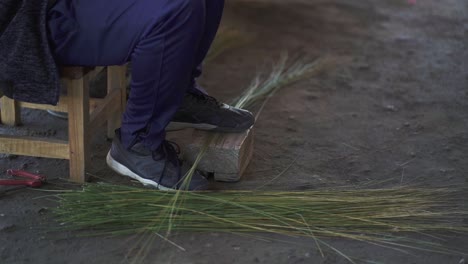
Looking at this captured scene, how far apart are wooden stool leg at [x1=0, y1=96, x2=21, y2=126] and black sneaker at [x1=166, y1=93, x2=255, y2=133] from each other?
0.67 meters

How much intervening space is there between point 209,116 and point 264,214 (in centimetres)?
53

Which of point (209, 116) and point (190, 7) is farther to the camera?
point (209, 116)

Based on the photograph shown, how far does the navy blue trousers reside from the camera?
2.25 metres

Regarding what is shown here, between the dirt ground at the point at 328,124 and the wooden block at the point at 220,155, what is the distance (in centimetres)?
6

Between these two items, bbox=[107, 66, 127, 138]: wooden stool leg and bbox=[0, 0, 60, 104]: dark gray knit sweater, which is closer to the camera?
bbox=[0, 0, 60, 104]: dark gray knit sweater

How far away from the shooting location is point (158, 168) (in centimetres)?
246

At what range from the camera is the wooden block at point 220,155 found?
8.43ft

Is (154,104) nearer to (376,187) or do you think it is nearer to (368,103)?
(376,187)

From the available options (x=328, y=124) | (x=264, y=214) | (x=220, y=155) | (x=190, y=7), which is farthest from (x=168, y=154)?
(x=328, y=124)

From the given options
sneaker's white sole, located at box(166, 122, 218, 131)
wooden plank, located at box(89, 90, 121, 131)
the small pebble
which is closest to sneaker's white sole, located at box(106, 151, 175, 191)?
wooden plank, located at box(89, 90, 121, 131)

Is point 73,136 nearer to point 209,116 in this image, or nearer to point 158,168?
point 158,168

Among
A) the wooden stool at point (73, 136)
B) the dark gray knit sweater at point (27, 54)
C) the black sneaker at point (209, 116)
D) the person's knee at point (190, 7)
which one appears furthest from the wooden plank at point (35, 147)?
the person's knee at point (190, 7)

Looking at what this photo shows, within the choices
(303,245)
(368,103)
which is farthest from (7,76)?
(368,103)

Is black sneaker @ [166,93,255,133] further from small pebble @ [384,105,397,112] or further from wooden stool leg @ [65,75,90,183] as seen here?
small pebble @ [384,105,397,112]
